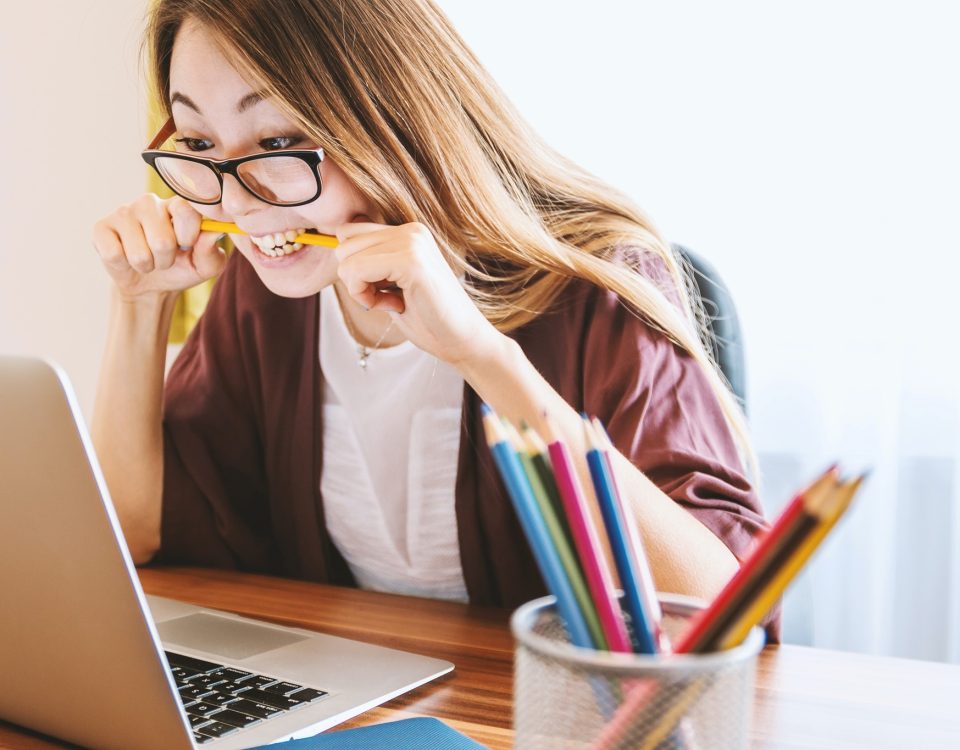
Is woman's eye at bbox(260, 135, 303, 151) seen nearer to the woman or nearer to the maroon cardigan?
the woman

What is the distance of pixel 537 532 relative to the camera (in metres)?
0.35

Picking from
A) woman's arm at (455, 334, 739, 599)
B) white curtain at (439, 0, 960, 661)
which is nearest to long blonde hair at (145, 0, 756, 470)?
woman's arm at (455, 334, 739, 599)

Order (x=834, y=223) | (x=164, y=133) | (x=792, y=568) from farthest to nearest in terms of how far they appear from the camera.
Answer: (x=834, y=223), (x=164, y=133), (x=792, y=568)

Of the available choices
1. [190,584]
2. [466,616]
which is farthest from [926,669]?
[190,584]

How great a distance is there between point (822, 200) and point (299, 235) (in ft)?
3.58

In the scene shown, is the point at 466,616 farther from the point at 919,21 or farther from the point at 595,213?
the point at 919,21

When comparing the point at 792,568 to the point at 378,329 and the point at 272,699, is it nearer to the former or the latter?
the point at 272,699

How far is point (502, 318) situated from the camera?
42.3 inches

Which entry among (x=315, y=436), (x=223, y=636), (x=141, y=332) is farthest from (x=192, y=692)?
(x=141, y=332)

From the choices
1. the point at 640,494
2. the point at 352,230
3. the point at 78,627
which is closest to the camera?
the point at 78,627

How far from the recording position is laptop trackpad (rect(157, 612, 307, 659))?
→ 0.76m

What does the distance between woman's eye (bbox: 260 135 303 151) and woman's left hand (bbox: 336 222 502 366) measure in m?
0.18

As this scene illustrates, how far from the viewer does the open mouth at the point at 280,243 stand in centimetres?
104

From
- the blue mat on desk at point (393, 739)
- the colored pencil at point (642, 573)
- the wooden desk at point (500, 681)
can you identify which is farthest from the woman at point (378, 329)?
the colored pencil at point (642, 573)
